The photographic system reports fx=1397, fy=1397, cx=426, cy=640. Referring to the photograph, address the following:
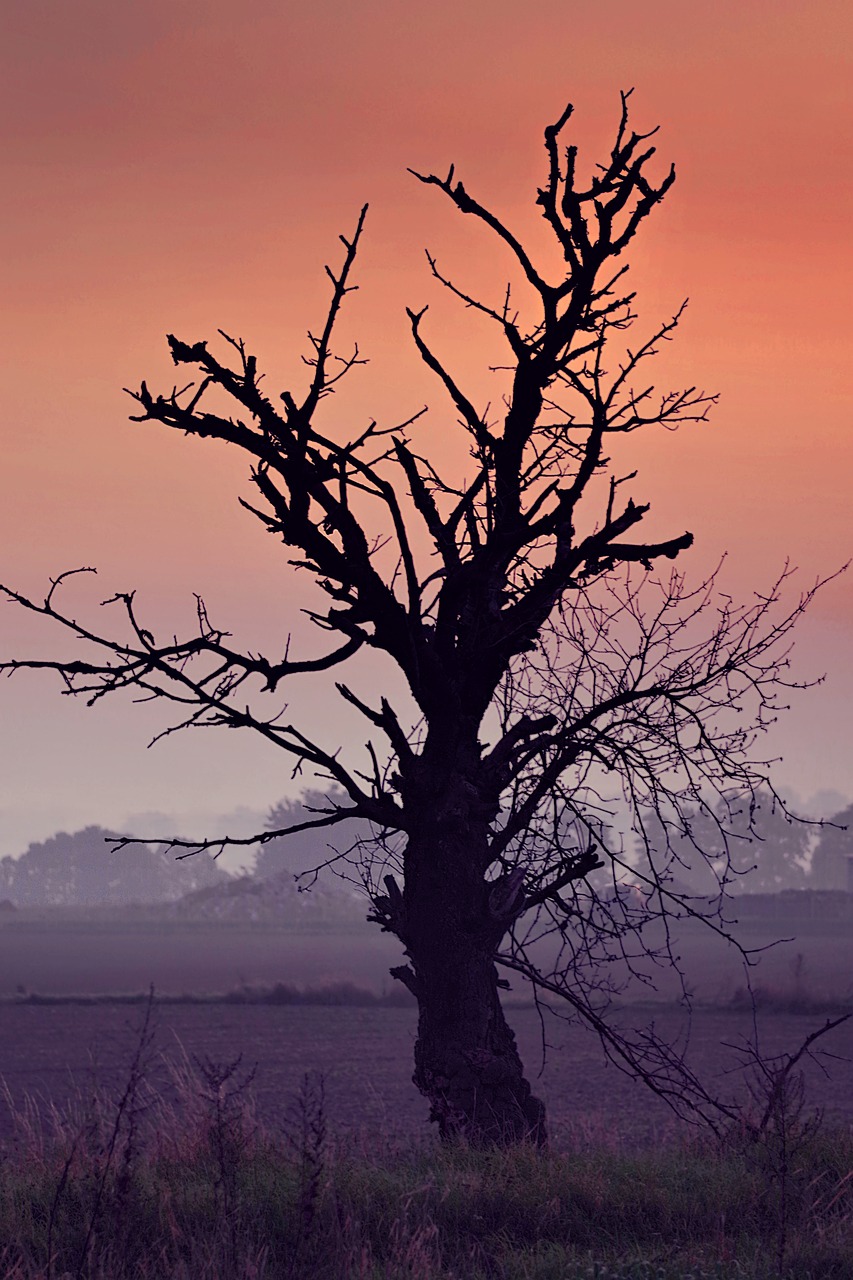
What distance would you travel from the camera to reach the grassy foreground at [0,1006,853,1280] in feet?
20.9

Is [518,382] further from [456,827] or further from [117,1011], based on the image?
[117,1011]

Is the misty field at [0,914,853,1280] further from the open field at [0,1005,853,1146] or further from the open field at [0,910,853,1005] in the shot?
the open field at [0,910,853,1005]

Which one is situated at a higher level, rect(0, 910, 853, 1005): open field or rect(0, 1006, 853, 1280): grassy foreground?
rect(0, 910, 853, 1005): open field

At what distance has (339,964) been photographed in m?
75.1

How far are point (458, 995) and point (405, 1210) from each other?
242 cm

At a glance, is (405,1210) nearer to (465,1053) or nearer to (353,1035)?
(465,1053)

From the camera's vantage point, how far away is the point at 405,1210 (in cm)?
703

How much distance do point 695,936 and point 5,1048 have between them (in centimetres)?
8497

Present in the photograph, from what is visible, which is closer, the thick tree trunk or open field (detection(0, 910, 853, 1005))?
the thick tree trunk

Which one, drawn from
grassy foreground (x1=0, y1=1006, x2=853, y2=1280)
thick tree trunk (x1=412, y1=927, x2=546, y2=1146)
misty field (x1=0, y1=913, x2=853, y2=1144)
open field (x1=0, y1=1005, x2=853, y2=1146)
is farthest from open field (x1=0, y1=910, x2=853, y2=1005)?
grassy foreground (x1=0, y1=1006, x2=853, y2=1280)

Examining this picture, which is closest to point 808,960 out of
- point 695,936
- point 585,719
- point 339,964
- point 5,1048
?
point 339,964

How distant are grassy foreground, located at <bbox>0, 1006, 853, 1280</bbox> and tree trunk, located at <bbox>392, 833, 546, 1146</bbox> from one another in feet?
1.40

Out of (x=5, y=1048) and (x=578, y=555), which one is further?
(x=5, y=1048)

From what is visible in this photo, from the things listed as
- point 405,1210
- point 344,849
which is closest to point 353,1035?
point 405,1210
